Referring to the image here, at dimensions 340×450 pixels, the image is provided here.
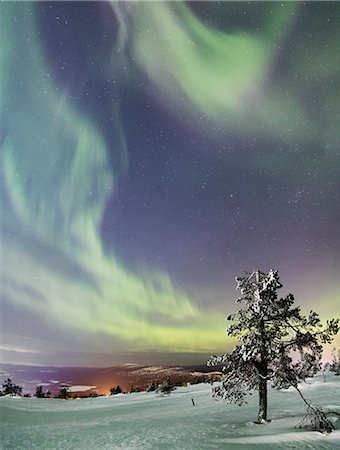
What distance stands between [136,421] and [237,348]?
12.6 meters

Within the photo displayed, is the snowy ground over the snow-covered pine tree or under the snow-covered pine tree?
under

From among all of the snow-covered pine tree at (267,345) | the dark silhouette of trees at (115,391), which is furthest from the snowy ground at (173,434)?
the dark silhouette of trees at (115,391)

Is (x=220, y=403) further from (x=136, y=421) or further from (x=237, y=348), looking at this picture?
(x=237, y=348)

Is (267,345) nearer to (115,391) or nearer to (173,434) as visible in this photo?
(173,434)

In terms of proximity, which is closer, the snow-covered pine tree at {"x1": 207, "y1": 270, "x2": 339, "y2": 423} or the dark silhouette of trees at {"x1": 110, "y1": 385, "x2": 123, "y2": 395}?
the snow-covered pine tree at {"x1": 207, "y1": 270, "x2": 339, "y2": 423}

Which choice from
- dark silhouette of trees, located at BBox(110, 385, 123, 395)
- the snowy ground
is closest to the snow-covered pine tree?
the snowy ground

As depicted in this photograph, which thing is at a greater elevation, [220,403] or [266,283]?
[266,283]

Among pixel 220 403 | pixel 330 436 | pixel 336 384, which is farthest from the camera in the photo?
pixel 336 384

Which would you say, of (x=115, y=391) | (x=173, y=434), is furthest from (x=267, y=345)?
(x=115, y=391)

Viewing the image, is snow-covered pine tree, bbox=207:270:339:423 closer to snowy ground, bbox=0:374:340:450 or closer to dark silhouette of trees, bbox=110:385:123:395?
snowy ground, bbox=0:374:340:450

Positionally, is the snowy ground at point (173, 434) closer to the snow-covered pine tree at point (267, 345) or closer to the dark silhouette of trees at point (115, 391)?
the snow-covered pine tree at point (267, 345)

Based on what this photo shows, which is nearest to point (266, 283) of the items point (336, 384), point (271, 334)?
point (271, 334)

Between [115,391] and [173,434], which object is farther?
[115,391]

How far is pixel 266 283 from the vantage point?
1939 centimetres
